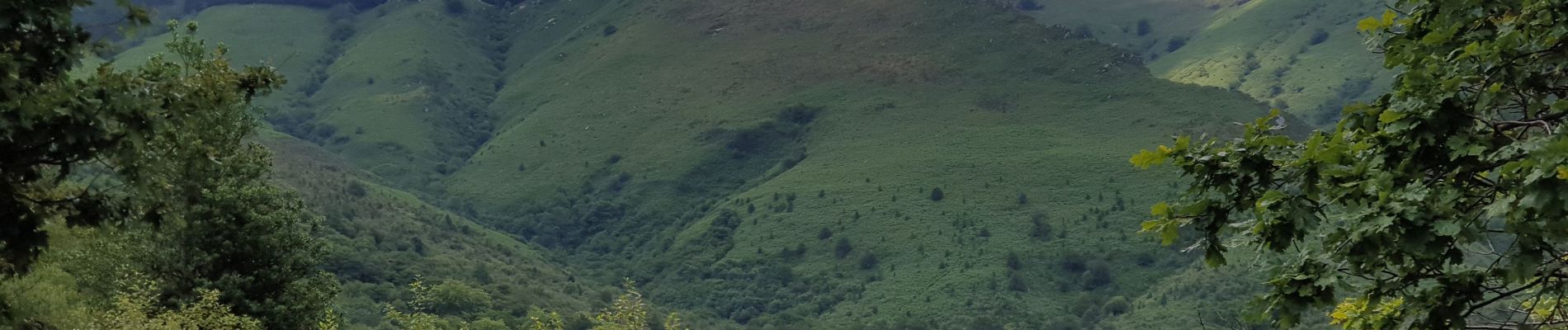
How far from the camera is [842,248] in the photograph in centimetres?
12631

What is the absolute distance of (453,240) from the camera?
124m

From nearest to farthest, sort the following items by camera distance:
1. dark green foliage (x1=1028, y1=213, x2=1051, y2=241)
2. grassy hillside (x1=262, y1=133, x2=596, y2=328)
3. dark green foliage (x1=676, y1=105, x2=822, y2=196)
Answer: grassy hillside (x1=262, y1=133, x2=596, y2=328) < dark green foliage (x1=1028, y1=213, x2=1051, y2=241) < dark green foliage (x1=676, y1=105, x2=822, y2=196)

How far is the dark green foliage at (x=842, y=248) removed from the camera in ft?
411

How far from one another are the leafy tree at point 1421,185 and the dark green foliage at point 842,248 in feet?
375

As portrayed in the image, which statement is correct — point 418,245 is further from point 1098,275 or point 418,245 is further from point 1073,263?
point 1098,275

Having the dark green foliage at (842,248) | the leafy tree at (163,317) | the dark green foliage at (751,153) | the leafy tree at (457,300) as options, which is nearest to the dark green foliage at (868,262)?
the dark green foliage at (842,248)

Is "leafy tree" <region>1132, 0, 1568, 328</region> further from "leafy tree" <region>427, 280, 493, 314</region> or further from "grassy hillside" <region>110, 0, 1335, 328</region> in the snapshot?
"grassy hillside" <region>110, 0, 1335, 328</region>

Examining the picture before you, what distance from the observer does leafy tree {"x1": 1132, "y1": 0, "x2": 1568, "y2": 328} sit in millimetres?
8898

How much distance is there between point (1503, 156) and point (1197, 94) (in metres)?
144

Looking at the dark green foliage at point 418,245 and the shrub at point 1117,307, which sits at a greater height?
the dark green foliage at point 418,245

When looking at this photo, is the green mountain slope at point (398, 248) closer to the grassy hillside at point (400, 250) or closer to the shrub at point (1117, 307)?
the grassy hillside at point (400, 250)

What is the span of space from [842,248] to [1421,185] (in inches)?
4624

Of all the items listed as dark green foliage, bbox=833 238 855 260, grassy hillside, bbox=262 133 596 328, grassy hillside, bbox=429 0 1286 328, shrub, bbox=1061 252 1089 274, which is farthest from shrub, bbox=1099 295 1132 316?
grassy hillside, bbox=262 133 596 328

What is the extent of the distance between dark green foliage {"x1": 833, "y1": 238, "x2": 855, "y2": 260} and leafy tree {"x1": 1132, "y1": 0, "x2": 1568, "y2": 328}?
375 ft
